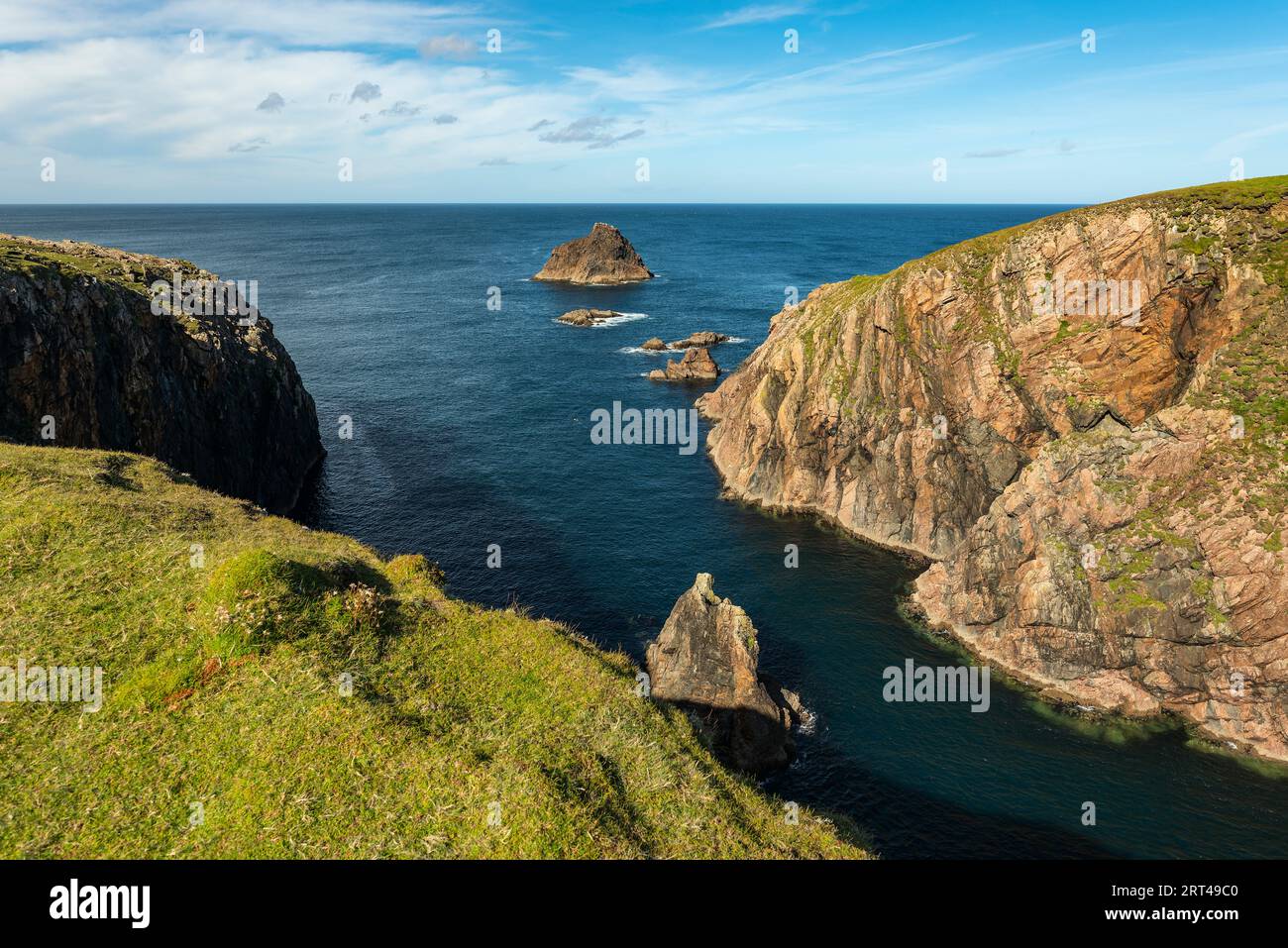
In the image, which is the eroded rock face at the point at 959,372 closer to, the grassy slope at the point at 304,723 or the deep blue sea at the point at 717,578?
the deep blue sea at the point at 717,578

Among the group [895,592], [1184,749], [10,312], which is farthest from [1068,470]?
[10,312]

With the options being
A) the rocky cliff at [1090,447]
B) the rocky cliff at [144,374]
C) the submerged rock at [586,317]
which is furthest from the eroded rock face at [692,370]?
the rocky cliff at [144,374]

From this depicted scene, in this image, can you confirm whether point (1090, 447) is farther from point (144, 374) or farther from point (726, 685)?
point (144, 374)

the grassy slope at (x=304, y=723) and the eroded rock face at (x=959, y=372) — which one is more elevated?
the eroded rock face at (x=959, y=372)

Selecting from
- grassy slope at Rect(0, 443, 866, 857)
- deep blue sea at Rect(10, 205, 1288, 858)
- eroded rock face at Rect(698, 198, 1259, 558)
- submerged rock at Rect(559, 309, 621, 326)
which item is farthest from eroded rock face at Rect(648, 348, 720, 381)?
grassy slope at Rect(0, 443, 866, 857)

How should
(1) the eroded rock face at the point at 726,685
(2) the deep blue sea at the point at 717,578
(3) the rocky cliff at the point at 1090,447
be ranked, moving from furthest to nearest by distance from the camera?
1. (3) the rocky cliff at the point at 1090,447
2. (1) the eroded rock face at the point at 726,685
3. (2) the deep blue sea at the point at 717,578

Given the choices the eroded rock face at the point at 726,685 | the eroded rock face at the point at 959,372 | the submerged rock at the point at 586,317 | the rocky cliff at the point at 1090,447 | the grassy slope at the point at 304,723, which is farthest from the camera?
the submerged rock at the point at 586,317

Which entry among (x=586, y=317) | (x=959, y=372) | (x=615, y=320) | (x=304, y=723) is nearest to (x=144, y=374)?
(x=304, y=723)
